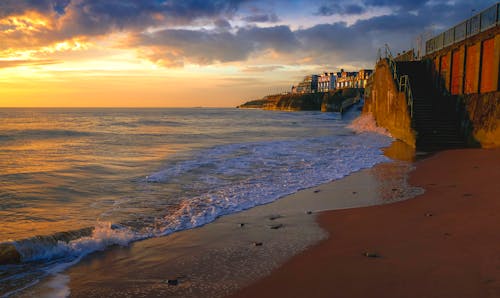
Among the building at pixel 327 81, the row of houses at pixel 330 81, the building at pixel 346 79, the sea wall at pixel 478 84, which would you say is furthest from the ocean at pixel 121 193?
the building at pixel 327 81

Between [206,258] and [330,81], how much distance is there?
15029 cm

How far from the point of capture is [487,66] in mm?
14711

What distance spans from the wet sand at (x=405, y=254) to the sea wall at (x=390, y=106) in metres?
10.8

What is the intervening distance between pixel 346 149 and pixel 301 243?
12.4 metres

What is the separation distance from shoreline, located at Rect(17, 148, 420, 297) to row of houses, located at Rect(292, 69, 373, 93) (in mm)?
106531

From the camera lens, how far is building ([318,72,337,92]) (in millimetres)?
148575

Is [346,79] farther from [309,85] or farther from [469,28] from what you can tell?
[469,28]

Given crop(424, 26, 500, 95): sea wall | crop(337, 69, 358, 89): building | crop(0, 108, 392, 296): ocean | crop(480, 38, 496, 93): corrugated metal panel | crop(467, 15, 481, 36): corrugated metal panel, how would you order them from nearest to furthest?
crop(0, 108, 392, 296): ocean, crop(424, 26, 500, 95): sea wall, crop(480, 38, 496, 93): corrugated metal panel, crop(467, 15, 481, 36): corrugated metal panel, crop(337, 69, 358, 89): building

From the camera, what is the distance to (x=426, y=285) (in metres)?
3.64

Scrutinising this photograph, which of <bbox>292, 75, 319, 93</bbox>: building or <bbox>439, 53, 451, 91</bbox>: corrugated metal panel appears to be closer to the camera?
<bbox>439, 53, 451, 91</bbox>: corrugated metal panel

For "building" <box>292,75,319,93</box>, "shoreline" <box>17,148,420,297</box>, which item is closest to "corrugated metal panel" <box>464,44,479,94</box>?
"shoreline" <box>17,148,420,297</box>

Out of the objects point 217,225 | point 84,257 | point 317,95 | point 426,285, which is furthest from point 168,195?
point 317,95

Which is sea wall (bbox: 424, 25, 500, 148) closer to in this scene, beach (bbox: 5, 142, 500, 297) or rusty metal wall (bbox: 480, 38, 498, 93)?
rusty metal wall (bbox: 480, 38, 498, 93)

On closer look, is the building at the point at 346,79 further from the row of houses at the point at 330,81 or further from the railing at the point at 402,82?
the railing at the point at 402,82
